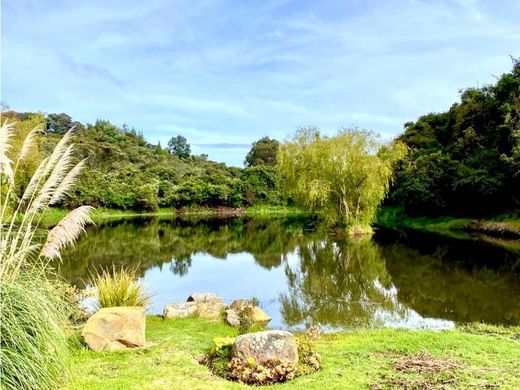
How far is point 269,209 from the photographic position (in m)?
59.5

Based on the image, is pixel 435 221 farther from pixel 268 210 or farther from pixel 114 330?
pixel 114 330

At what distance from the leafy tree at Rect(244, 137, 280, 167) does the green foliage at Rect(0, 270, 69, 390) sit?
79.5 m

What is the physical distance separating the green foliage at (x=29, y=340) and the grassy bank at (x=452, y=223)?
27.9 m

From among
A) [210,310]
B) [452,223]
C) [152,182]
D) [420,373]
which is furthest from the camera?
[152,182]

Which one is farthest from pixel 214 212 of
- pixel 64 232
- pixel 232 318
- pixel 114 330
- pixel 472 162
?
pixel 64 232

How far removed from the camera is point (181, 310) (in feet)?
31.8

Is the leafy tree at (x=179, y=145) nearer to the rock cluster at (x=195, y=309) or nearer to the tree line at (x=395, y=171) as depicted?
the tree line at (x=395, y=171)

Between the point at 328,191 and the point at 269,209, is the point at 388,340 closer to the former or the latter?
the point at 328,191

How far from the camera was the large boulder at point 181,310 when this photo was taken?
952cm

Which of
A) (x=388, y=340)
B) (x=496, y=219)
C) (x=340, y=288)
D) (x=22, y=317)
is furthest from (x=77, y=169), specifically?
(x=496, y=219)

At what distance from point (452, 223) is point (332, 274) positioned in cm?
2194

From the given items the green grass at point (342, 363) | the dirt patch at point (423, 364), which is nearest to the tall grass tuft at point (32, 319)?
the green grass at point (342, 363)

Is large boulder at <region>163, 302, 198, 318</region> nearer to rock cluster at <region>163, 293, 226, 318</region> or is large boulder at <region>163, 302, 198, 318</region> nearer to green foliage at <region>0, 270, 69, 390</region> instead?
rock cluster at <region>163, 293, 226, 318</region>

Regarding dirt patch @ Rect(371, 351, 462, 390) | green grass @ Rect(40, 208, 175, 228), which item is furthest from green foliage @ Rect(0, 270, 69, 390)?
green grass @ Rect(40, 208, 175, 228)
